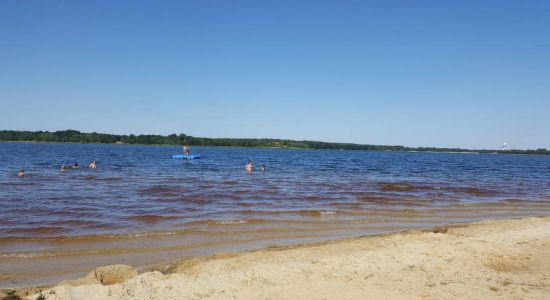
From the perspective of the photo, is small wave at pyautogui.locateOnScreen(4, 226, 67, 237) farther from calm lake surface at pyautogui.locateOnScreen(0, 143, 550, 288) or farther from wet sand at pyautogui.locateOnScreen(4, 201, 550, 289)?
wet sand at pyautogui.locateOnScreen(4, 201, 550, 289)

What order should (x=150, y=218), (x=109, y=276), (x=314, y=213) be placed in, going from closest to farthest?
(x=109, y=276) < (x=150, y=218) < (x=314, y=213)

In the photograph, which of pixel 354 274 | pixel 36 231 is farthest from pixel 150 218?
pixel 354 274

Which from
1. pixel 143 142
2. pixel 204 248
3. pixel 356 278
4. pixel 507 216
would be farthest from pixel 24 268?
pixel 143 142

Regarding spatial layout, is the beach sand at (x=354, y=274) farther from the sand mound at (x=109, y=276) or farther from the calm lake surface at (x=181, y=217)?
the calm lake surface at (x=181, y=217)

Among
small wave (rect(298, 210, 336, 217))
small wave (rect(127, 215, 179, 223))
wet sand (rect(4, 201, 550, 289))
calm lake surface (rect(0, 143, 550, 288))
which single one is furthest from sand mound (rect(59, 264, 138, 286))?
small wave (rect(298, 210, 336, 217))

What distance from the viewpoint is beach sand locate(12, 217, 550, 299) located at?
238 inches

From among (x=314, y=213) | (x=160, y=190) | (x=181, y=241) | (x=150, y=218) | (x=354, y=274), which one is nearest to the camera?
(x=354, y=274)

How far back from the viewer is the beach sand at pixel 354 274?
6.04 meters

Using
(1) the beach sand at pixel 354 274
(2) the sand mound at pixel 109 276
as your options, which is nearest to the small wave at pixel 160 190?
(1) the beach sand at pixel 354 274

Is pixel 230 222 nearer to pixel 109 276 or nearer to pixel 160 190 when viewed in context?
pixel 109 276

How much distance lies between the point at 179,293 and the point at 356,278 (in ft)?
9.37

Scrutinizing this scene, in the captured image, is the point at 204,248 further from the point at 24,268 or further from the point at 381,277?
the point at 381,277

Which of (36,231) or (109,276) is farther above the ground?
(109,276)

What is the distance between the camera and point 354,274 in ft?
22.8
